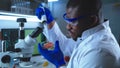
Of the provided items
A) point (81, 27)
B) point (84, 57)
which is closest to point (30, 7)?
point (81, 27)

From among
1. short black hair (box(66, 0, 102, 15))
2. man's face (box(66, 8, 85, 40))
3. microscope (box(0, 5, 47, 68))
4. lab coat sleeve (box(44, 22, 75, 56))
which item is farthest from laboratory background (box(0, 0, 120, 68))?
short black hair (box(66, 0, 102, 15))

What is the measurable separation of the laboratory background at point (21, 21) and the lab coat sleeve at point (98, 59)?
701 millimetres

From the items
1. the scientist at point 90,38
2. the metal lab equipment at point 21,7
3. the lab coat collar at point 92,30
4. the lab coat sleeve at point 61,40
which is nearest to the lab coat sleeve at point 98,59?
the scientist at point 90,38

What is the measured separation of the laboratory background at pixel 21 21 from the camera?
70.3 inches

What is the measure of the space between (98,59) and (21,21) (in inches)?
37.6

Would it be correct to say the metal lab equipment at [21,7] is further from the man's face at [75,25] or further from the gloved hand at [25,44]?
the man's face at [75,25]

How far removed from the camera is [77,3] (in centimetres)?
124

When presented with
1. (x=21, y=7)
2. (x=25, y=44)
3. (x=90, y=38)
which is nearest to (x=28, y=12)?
(x=21, y=7)

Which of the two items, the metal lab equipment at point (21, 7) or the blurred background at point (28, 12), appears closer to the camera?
the blurred background at point (28, 12)

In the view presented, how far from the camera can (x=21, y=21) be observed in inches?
70.3

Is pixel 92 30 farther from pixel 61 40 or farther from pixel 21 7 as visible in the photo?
pixel 21 7

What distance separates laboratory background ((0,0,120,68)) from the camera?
179 centimetres

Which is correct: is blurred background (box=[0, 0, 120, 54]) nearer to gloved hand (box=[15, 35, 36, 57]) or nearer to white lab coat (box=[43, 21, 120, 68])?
gloved hand (box=[15, 35, 36, 57])

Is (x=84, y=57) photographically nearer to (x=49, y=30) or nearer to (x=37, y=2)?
(x=49, y=30)
